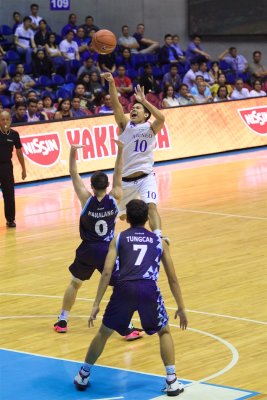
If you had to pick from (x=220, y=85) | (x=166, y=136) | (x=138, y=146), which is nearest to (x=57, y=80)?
(x=166, y=136)

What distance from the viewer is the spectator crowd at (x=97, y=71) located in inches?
953

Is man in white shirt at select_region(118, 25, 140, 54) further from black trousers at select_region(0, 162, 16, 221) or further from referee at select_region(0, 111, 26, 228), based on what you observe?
black trousers at select_region(0, 162, 16, 221)

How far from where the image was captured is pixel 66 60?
27188 mm

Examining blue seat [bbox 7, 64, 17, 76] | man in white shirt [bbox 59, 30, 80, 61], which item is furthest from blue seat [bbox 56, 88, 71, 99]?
man in white shirt [bbox 59, 30, 80, 61]

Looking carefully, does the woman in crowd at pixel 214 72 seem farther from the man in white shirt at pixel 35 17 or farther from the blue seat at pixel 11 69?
the blue seat at pixel 11 69

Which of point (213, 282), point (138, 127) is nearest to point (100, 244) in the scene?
point (213, 282)

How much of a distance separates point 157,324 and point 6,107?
52.4 ft

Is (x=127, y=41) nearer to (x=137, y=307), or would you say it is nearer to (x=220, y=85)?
(x=220, y=85)

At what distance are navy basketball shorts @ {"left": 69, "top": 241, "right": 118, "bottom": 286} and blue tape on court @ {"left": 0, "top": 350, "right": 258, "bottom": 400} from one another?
1131 millimetres

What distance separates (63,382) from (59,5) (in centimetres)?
2146

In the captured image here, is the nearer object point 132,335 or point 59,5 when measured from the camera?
point 132,335

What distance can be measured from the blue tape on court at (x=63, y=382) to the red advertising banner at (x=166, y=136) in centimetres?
1159

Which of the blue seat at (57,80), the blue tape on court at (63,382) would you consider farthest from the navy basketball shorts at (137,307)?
the blue seat at (57,80)

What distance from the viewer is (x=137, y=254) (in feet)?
28.5
